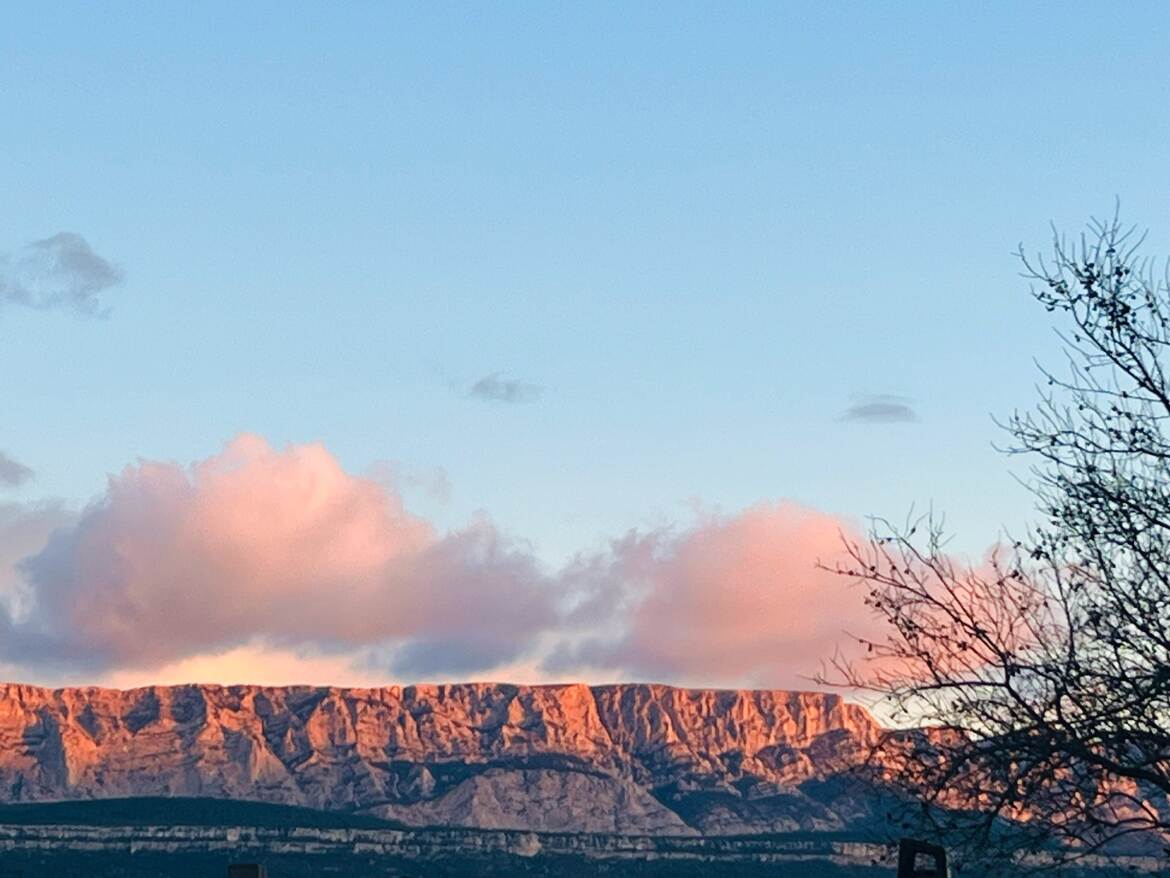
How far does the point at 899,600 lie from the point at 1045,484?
2.36 m

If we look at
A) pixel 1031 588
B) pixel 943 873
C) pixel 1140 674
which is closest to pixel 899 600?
pixel 1031 588

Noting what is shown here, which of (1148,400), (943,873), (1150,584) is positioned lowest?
(943,873)

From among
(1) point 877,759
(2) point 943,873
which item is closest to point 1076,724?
(1) point 877,759

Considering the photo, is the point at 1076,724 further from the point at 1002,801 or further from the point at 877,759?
the point at 877,759

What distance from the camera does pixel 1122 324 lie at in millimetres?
24984

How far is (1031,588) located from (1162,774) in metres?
2.88

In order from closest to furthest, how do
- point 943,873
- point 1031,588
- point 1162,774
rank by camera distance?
point 943,873 < point 1162,774 < point 1031,588

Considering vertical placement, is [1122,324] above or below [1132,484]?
above

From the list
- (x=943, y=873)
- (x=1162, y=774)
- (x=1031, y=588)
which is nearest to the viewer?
(x=943, y=873)

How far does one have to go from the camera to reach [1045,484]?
24.8 meters

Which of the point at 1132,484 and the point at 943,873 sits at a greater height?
the point at 1132,484

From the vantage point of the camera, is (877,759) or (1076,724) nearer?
(1076,724)

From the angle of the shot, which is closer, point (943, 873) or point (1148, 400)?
point (943, 873)

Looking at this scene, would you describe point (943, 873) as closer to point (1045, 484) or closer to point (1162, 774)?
point (1162, 774)
